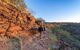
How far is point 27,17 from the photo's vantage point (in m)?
9.70

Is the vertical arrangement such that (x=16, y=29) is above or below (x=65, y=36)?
above

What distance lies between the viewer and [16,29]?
8844 mm

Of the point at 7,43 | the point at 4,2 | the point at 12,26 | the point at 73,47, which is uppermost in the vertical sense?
the point at 4,2

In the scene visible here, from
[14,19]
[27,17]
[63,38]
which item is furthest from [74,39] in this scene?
[14,19]

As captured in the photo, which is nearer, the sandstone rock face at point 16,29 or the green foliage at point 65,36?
the sandstone rock face at point 16,29

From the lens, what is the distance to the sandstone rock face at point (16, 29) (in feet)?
26.5

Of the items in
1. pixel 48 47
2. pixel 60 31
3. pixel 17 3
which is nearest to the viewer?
Answer: pixel 17 3

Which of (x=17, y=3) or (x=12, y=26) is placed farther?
(x=17, y=3)

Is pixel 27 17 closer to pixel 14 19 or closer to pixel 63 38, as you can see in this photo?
pixel 14 19

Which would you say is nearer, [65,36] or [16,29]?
[16,29]

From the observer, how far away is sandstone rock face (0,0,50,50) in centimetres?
808

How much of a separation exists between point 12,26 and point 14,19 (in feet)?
0.91

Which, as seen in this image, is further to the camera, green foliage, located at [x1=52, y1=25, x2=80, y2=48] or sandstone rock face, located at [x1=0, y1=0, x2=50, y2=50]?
green foliage, located at [x1=52, y1=25, x2=80, y2=48]

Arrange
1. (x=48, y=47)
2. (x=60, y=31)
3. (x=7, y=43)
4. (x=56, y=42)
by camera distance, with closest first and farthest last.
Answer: (x=7, y=43) < (x=48, y=47) < (x=56, y=42) < (x=60, y=31)
